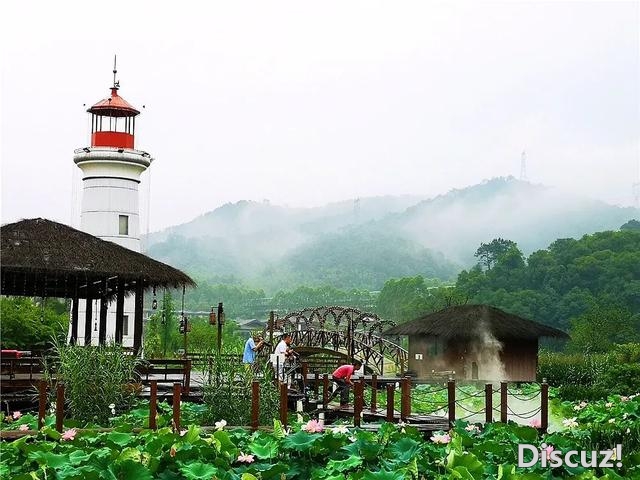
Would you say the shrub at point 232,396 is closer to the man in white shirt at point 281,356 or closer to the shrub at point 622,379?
the man in white shirt at point 281,356

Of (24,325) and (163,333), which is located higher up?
A: (24,325)

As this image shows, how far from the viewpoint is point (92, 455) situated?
18.9 ft

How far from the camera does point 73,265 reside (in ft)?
43.0

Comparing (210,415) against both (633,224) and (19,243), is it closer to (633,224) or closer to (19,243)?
(19,243)

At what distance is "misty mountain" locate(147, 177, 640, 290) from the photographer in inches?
3777

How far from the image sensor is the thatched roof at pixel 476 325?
2164 cm

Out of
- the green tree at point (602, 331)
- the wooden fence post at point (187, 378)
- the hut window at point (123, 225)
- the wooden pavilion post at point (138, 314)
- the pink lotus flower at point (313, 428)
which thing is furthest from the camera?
the green tree at point (602, 331)

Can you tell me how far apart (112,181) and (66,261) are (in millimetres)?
9726

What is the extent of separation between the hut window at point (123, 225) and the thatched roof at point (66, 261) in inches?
321

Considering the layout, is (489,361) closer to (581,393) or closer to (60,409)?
(581,393)

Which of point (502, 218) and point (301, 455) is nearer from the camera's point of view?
point (301, 455)

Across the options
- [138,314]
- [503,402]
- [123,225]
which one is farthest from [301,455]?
[123,225]

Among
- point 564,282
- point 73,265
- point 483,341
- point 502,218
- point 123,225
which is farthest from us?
point 502,218

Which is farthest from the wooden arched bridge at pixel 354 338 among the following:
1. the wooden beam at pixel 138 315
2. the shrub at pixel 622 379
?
the wooden beam at pixel 138 315
